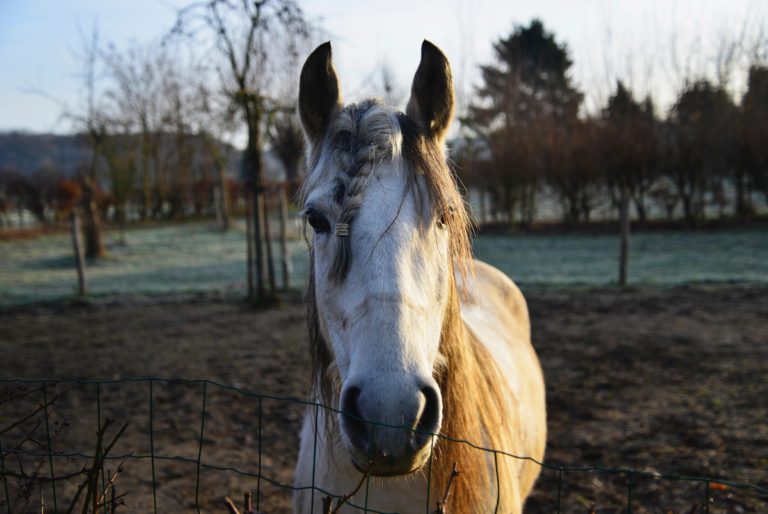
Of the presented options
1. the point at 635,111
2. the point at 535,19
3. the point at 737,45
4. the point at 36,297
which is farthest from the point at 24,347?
the point at 535,19

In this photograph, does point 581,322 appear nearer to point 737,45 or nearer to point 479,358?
point 479,358

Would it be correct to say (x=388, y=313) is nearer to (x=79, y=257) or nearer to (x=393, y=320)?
(x=393, y=320)

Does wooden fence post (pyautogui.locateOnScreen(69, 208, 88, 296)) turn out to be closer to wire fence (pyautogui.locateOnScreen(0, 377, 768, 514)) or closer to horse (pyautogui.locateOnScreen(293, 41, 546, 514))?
wire fence (pyautogui.locateOnScreen(0, 377, 768, 514))

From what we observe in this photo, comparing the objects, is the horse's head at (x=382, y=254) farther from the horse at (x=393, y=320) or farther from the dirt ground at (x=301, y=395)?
the dirt ground at (x=301, y=395)

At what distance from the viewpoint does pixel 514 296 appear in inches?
153

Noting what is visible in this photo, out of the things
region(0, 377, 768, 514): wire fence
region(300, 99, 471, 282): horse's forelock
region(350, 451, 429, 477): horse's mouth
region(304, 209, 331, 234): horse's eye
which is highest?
region(300, 99, 471, 282): horse's forelock

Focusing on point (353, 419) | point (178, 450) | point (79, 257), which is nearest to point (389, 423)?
point (353, 419)

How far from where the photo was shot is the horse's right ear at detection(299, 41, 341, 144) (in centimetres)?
193

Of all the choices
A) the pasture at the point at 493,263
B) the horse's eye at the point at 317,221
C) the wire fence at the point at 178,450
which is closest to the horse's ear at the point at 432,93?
the horse's eye at the point at 317,221

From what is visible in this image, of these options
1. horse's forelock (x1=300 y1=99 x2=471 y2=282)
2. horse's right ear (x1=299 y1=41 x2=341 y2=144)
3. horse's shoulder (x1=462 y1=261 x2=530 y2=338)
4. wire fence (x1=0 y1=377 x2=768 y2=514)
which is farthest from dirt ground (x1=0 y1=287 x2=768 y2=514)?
horse's right ear (x1=299 y1=41 x2=341 y2=144)

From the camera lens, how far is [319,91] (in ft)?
6.48

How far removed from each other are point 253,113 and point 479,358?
742cm

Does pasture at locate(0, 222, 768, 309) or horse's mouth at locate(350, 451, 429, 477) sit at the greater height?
horse's mouth at locate(350, 451, 429, 477)

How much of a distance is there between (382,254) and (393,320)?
0.21 metres
